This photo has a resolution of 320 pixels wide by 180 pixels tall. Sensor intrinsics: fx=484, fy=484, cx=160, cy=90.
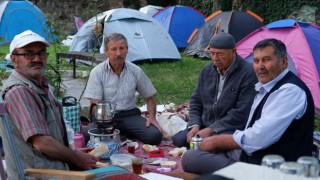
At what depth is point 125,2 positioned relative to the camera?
21.6 m

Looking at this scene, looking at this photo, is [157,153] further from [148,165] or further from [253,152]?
[253,152]

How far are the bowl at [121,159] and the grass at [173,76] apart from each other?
7.37ft

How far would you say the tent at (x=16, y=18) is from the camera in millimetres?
14477

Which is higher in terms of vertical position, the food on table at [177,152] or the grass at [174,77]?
the food on table at [177,152]

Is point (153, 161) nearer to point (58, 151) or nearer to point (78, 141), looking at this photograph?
point (78, 141)

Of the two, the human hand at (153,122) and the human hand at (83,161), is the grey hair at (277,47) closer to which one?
the human hand at (83,161)

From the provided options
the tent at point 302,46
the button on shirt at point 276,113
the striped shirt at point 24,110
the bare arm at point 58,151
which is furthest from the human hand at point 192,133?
the tent at point 302,46

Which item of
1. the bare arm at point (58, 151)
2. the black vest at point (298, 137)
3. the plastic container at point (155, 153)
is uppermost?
the black vest at point (298, 137)

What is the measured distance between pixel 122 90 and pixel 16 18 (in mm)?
10962

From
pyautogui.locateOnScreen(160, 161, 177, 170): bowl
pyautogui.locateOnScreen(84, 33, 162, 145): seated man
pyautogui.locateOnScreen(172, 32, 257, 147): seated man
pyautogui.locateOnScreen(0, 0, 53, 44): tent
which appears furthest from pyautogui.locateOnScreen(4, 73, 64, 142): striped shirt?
pyautogui.locateOnScreen(0, 0, 53, 44): tent

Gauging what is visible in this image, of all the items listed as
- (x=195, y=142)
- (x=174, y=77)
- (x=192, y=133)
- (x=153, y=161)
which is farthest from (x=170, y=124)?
(x=174, y=77)

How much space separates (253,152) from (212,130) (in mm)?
1183

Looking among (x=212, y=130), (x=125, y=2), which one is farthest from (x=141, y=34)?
(x=125, y=2)

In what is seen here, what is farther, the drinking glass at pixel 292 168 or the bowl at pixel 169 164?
the bowl at pixel 169 164
